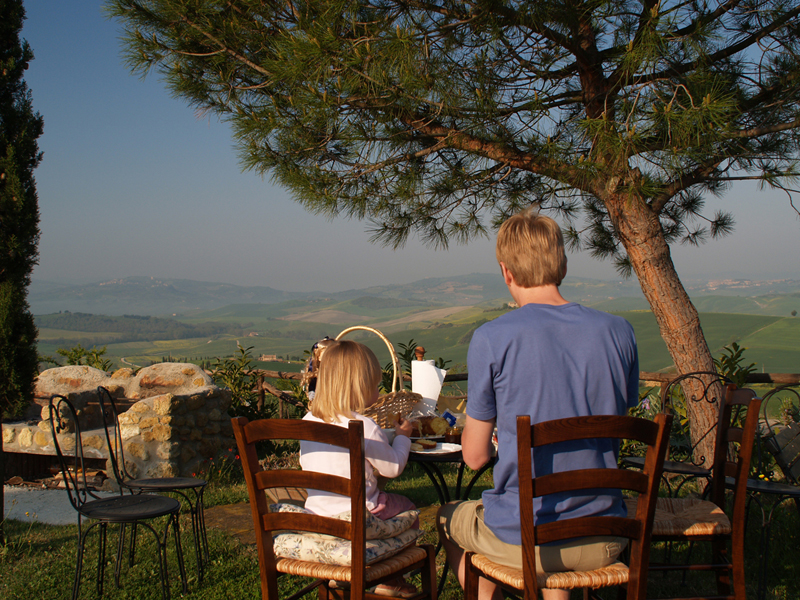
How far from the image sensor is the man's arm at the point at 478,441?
1498mm

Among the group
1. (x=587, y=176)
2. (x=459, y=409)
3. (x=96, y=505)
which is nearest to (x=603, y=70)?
(x=587, y=176)

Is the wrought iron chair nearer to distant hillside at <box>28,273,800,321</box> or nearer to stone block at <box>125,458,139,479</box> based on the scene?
stone block at <box>125,458,139,479</box>

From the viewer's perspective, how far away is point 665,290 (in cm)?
399

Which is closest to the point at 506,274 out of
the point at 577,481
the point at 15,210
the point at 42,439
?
the point at 577,481

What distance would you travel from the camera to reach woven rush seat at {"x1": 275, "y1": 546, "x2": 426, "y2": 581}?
1513 mm

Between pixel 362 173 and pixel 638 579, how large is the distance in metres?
3.49

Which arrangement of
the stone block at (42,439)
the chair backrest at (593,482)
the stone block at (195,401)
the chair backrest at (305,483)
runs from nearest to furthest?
the chair backrest at (593,482)
the chair backrest at (305,483)
the stone block at (195,401)
the stone block at (42,439)

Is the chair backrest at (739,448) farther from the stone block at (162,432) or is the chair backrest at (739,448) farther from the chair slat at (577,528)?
the stone block at (162,432)

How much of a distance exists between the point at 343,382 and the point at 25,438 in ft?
15.7

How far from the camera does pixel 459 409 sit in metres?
3.01

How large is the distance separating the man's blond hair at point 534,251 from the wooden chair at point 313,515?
2.04 ft

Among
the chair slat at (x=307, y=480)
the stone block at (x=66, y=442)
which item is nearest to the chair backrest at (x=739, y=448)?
the chair slat at (x=307, y=480)

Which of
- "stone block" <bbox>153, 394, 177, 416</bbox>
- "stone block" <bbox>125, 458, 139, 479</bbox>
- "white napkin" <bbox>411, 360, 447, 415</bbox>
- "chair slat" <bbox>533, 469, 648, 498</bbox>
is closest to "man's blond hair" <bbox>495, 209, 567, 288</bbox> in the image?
"chair slat" <bbox>533, 469, 648, 498</bbox>

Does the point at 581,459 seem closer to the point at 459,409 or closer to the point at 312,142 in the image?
the point at 459,409
